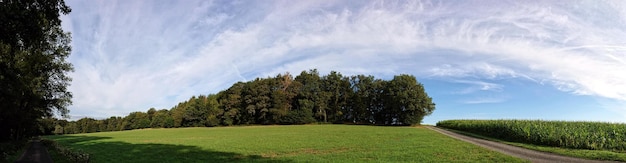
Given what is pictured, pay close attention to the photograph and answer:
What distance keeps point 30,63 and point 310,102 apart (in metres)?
60.0

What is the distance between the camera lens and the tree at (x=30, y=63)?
664 inches

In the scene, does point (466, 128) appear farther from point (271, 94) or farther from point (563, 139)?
point (271, 94)

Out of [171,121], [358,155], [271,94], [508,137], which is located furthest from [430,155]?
[171,121]

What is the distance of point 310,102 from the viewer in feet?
274

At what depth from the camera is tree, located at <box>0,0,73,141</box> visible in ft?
55.3

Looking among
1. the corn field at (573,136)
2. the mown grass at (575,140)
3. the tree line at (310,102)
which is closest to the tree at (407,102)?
the tree line at (310,102)

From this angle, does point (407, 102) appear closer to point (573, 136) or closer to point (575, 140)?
point (573, 136)

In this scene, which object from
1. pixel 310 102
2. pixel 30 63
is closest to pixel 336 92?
pixel 310 102

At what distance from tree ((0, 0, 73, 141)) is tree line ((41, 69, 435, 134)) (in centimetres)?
4278

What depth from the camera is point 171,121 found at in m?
98.9

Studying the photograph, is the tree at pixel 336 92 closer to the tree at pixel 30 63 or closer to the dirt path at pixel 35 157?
the tree at pixel 30 63

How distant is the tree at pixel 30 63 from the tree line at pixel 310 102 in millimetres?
42778

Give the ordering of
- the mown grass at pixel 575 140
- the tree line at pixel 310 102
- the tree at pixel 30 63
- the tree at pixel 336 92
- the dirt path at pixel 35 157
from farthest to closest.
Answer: the tree at pixel 336 92 → the tree line at pixel 310 102 → the dirt path at pixel 35 157 → the mown grass at pixel 575 140 → the tree at pixel 30 63

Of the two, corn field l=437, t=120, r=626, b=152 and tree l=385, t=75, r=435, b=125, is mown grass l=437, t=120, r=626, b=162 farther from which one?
tree l=385, t=75, r=435, b=125
